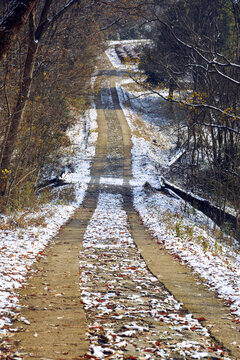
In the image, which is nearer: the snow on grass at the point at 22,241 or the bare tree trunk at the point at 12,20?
the bare tree trunk at the point at 12,20

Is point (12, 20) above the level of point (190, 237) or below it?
above

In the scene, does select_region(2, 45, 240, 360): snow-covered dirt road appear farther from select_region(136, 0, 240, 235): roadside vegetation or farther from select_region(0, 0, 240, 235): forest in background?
→ select_region(136, 0, 240, 235): roadside vegetation

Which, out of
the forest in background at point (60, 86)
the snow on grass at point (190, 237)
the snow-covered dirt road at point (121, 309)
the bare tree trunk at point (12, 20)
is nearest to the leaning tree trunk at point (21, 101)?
the forest in background at point (60, 86)

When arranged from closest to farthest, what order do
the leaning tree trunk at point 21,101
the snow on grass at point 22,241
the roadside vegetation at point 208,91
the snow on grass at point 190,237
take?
the snow on grass at point 22,241, the snow on grass at point 190,237, the leaning tree trunk at point 21,101, the roadside vegetation at point 208,91

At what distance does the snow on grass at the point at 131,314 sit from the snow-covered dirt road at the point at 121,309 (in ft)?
0.04

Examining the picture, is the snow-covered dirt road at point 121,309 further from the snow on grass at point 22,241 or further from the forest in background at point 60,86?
the forest in background at point 60,86

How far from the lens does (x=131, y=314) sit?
609cm

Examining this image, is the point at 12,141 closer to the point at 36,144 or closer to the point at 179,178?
the point at 36,144

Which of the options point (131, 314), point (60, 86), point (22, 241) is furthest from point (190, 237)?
point (60, 86)

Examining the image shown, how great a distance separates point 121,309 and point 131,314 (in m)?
0.26

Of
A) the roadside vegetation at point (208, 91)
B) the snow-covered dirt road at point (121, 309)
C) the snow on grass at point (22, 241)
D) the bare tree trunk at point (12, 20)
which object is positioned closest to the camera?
the snow-covered dirt road at point (121, 309)

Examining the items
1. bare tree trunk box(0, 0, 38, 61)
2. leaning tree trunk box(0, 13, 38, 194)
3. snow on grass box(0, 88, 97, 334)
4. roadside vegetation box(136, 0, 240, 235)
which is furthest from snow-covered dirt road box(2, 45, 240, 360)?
roadside vegetation box(136, 0, 240, 235)

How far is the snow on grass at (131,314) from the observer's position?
488cm

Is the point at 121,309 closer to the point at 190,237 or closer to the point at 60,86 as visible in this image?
the point at 190,237
